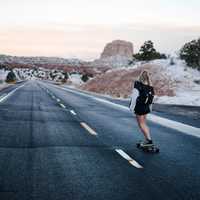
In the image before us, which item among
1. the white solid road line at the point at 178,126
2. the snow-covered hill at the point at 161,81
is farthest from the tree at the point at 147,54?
the white solid road line at the point at 178,126

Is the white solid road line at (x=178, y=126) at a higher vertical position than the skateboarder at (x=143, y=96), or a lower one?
lower

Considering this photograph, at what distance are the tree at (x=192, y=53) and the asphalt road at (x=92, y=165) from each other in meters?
38.0

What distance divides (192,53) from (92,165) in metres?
45.7

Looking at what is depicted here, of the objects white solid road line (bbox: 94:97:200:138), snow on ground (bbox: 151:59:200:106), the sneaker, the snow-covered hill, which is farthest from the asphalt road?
snow on ground (bbox: 151:59:200:106)

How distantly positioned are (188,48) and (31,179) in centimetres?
4755

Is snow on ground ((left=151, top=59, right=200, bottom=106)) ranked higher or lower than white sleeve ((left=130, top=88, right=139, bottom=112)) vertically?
lower

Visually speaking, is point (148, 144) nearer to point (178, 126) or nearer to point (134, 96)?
point (134, 96)

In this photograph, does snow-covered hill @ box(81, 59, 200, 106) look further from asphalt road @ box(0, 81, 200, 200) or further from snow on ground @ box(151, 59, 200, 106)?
asphalt road @ box(0, 81, 200, 200)

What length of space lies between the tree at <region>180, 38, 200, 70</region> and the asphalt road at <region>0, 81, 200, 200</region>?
38.0 metres

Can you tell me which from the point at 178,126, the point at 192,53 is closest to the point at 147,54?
the point at 192,53

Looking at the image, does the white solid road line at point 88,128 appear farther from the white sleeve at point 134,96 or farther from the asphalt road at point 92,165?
the white sleeve at point 134,96

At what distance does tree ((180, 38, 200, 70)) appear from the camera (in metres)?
50.4

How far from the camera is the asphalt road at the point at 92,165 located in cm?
631

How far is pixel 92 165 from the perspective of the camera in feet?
27.0
